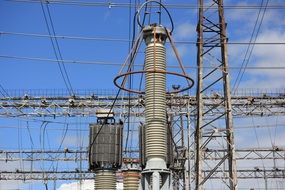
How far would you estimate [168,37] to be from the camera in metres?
10.4

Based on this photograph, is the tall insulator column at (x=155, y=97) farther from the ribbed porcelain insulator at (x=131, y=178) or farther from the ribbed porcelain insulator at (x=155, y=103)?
the ribbed porcelain insulator at (x=131, y=178)

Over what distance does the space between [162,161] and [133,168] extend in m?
4.18

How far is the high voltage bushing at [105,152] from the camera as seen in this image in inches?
500

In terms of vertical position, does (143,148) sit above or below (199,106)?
below

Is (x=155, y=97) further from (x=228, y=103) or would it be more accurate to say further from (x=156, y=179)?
(x=228, y=103)

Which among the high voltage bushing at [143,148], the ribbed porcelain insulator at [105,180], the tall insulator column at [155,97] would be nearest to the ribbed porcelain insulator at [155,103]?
the tall insulator column at [155,97]

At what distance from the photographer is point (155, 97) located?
9.81 meters

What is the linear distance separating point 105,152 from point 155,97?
11.8ft

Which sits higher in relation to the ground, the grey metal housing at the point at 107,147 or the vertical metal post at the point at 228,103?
the vertical metal post at the point at 228,103

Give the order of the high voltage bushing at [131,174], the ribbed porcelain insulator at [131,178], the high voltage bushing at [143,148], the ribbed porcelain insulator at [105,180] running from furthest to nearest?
the ribbed porcelain insulator at [131,178] < the high voltage bushing at [131,174] < the ribbed porcelain insulator at [105,180] < the high voltage bushing at [143,148]

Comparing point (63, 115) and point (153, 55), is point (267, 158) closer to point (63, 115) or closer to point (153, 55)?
point (63, 115)

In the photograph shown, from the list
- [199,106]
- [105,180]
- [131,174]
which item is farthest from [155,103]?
[199,106]

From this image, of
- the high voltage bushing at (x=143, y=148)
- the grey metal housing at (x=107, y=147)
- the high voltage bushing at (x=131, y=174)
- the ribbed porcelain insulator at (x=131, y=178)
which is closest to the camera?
the high voltage bushing at (x=143, y=148)

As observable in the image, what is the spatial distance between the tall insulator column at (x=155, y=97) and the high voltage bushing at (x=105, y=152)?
3.26 metres
